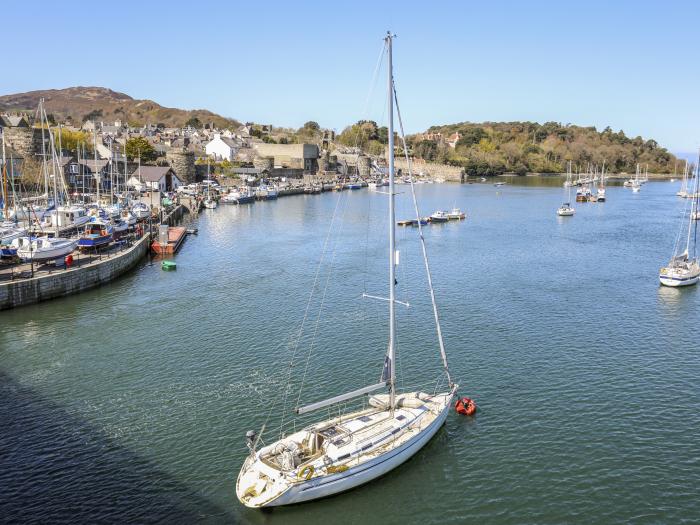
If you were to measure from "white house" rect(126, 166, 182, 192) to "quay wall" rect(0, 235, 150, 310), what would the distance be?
161ft

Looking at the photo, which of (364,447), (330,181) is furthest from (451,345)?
(330,181)

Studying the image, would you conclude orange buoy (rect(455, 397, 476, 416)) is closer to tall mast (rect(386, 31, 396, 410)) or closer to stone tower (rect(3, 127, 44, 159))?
tall mast (rect(386, 31, 396, 410))

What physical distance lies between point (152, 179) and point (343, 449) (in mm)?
87386

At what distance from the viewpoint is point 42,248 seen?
3819 cm

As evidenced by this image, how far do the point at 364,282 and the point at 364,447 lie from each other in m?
26.1

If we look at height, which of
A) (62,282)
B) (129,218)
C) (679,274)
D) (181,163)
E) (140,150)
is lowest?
(679,274)

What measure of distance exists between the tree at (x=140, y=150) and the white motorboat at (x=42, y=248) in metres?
72.8

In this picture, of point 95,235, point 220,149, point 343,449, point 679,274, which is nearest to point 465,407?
point 343,449

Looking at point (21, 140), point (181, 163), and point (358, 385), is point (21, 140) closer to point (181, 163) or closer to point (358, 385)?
point (181, 163)

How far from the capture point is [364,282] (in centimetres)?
4231

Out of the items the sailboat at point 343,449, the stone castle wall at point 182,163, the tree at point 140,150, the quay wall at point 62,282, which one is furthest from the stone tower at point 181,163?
the sailboat at point 343,449

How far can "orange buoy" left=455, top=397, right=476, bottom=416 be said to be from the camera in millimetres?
21109

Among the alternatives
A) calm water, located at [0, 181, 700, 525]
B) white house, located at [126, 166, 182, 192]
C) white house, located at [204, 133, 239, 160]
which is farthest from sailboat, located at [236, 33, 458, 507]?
white house, located at [204, 133, 239, 160]

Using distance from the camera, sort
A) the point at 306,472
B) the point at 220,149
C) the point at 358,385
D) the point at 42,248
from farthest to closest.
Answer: the point at 220,149 < the point at 42,248 < the point at 358,385 < the point at 306,472
